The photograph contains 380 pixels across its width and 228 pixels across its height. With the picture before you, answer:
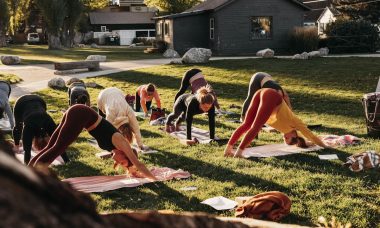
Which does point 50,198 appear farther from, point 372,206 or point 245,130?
point 245,130

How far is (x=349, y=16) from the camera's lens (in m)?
44.8

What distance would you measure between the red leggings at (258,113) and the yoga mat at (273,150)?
392 mm

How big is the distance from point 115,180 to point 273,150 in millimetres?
3479

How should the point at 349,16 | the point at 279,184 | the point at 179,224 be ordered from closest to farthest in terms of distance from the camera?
the point at 179,224 < the point at 279,184 < the point at 349,16

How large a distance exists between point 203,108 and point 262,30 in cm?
2877

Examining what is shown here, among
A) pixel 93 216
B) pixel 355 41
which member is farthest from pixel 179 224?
pixel 355 41

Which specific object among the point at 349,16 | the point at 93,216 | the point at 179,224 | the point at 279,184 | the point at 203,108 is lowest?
the point at 279,184

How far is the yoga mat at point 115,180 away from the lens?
7.34 meters

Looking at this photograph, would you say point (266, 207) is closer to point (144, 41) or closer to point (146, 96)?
point (146, 96)

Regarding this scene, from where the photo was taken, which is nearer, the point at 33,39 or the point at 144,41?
the point at 144,41

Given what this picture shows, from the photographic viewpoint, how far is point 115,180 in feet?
25.5

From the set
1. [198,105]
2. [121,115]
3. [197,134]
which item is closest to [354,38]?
[197,134]

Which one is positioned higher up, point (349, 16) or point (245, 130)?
point (349, 16)

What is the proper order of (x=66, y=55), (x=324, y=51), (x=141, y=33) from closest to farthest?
(x=324, y=51) < (x=66, y=55) < (x=141, y=33)
